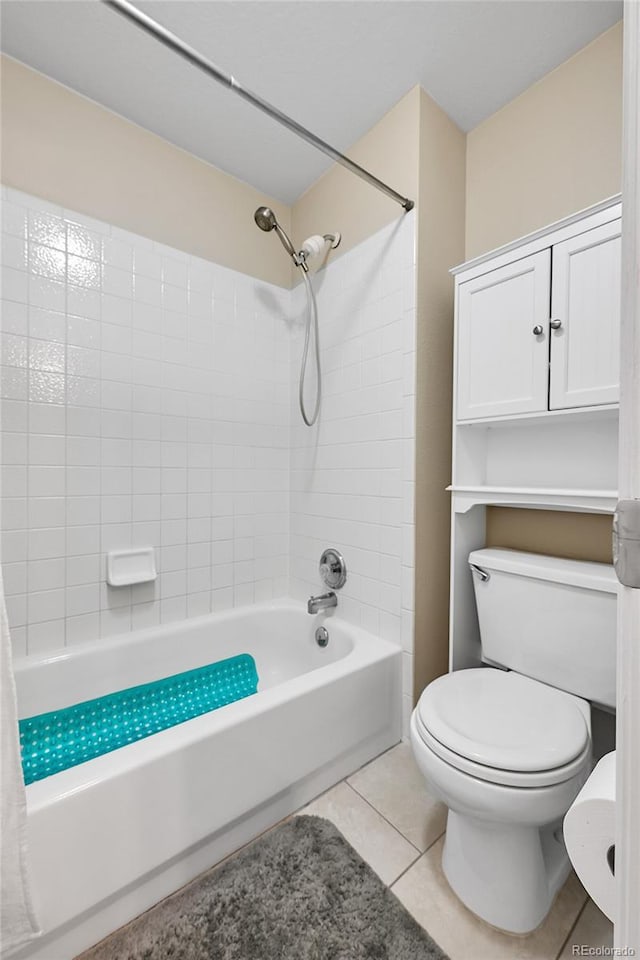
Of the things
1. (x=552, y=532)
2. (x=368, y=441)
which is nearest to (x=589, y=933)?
(x=552, y=532)

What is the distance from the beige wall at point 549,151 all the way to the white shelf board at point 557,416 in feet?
2.31

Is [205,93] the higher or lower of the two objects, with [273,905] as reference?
higher

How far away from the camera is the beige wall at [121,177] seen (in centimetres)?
141

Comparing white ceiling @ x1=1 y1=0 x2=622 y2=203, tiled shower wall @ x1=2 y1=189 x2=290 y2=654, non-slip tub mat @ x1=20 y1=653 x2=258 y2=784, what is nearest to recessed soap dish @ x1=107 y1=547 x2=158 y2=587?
tiled shower wall @ x1=2 y1=189 x2=290 y2=654

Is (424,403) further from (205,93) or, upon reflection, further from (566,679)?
(205,93)

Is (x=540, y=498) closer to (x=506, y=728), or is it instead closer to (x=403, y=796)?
(x=506, y=728)

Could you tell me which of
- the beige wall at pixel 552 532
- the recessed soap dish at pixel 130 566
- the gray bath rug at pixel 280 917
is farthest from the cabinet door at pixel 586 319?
the recessed soap dish at pixel 130 566

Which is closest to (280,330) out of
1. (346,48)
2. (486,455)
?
(346,48)

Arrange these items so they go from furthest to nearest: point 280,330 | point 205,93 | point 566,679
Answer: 1. point 280,330
2. point 205,93
3. point 566,679

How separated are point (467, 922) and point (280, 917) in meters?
0.43

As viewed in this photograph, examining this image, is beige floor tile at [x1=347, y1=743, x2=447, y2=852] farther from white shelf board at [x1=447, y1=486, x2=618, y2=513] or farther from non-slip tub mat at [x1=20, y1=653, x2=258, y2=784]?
white shelf board at [x1=447, y1=486, x2=618, y2=513]

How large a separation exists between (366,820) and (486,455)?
1.26 m

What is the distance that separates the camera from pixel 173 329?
1.75 m

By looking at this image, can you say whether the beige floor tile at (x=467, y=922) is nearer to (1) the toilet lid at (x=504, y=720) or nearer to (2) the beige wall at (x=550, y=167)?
Answer: (1) the toilet lid at (x=504, y=720)
